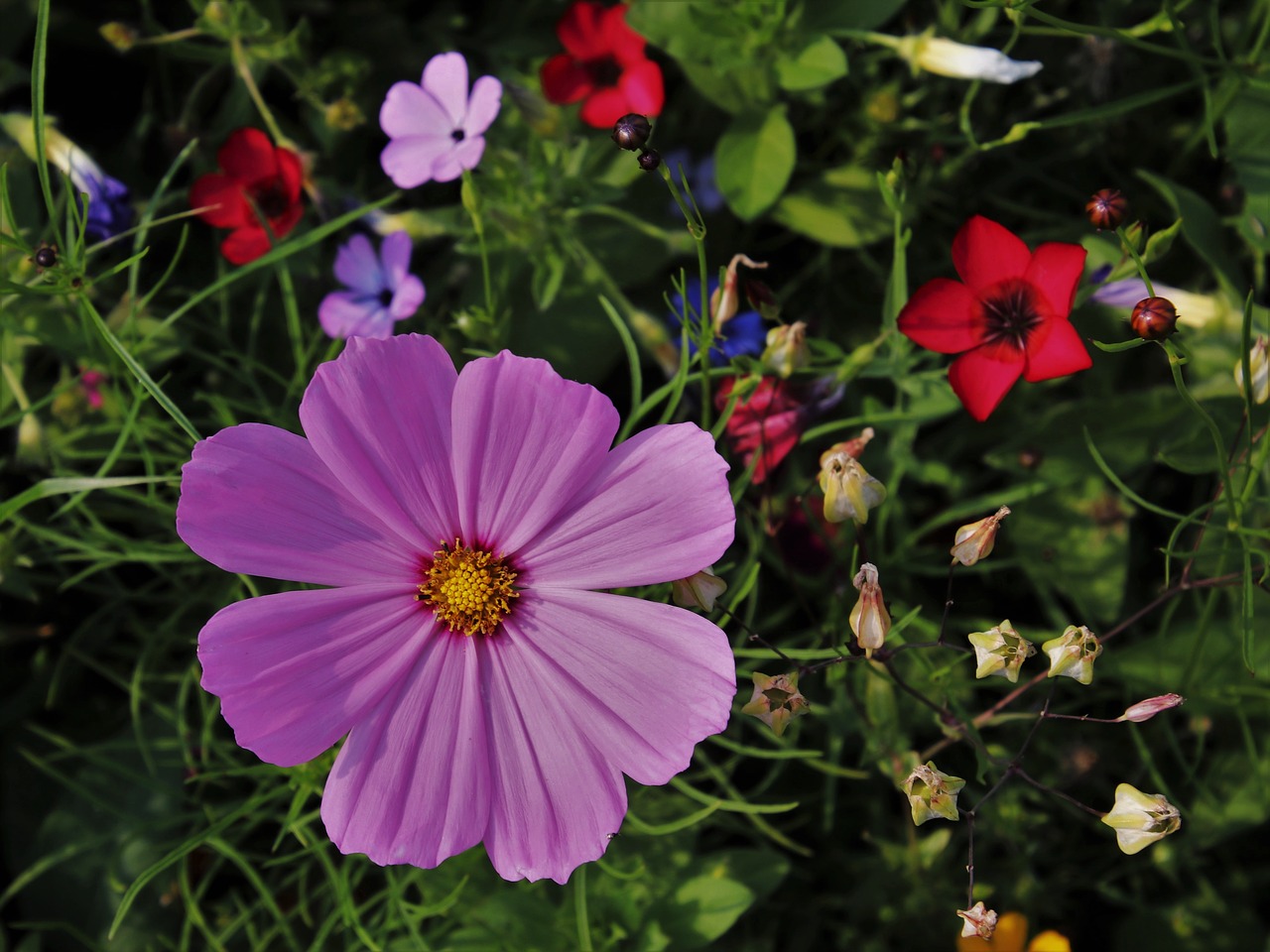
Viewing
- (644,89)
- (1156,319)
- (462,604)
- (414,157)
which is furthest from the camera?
(644,89)

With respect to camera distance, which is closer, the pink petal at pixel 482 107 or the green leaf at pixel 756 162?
the pink petal at pixel 482 107

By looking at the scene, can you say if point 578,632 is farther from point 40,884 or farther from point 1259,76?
point 1259,76

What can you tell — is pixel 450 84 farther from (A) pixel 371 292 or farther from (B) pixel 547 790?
(B) pixel 547 790

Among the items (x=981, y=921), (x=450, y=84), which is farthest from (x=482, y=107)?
(x=981, y=921)

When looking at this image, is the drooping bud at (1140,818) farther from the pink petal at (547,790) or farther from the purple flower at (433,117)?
the purple flower at (433,117)

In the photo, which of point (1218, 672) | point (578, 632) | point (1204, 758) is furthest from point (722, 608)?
point (1204, 758)

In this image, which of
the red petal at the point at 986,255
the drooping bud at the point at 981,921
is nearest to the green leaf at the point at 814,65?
the red petal at the point at 986,255
